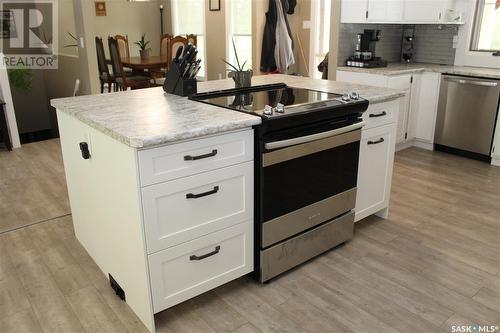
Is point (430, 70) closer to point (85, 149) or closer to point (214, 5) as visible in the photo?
point (85, 149)

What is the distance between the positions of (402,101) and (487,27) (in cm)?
119

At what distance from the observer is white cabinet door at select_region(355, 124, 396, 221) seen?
254cm

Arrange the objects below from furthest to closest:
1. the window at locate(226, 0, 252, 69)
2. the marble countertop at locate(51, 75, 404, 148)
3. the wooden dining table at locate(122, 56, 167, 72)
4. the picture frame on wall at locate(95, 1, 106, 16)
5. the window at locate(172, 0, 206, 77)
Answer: the picture frame on wall at locate(95, 1, 106, 16) → the window at locate(172, 0, 206, 77) → the window at locate(226, 0, 252, 69) → the wooden dining table at locate(122, 56, 167, 72) → the marble countertop at locate(51, 75, 404, 148)

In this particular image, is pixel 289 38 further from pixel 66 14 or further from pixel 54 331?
pixel 54 331

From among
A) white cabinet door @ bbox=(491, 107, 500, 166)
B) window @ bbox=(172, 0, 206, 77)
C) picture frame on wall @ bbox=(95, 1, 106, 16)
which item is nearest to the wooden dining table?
window @ bbox=(172, 0, 206, 77)

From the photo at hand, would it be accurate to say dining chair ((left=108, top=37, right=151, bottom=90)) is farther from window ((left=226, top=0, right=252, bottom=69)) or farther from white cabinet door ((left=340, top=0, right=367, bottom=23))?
white cabinet door ((left=340, top=0, right=367, bottom=23))

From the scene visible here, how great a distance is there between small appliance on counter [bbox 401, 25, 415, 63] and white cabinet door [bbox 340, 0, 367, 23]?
919mm

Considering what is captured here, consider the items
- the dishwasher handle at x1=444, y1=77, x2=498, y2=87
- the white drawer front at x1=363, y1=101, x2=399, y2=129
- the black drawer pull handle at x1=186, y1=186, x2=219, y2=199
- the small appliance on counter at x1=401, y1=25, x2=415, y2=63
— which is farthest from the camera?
the small appliance on counter at x1=401, y1=25, x2=415, y2=63

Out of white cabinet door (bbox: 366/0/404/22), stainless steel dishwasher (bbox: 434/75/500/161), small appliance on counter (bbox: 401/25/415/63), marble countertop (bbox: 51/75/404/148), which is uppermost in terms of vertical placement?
white cabinet door (bbox: 366/0/404/22)

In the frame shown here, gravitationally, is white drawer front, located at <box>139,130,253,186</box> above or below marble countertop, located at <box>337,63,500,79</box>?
below

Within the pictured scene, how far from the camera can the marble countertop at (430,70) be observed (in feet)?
13.0

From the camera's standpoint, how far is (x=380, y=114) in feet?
8.37

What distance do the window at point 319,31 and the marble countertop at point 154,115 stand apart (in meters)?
3.88

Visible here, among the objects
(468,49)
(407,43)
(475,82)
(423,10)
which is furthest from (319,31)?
(475,82)
